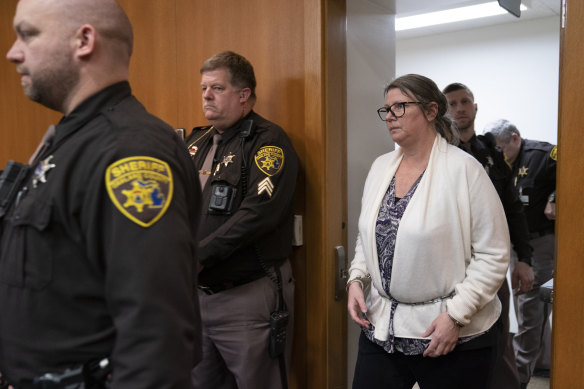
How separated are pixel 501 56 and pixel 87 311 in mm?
4797

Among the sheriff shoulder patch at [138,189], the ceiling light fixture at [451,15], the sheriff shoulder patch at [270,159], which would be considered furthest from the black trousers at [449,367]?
the ceiling light fixture at [451,15]

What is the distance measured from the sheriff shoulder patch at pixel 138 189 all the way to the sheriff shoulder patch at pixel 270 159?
1.03 meters

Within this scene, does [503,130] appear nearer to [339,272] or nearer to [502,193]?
[502,193]

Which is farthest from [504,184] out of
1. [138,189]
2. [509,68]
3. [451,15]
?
[509,68]

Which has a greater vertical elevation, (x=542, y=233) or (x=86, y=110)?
(x=86, y=110)

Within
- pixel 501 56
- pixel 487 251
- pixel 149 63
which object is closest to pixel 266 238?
pixel 487 251

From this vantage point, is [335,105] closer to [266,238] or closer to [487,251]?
Answer: [266,238]

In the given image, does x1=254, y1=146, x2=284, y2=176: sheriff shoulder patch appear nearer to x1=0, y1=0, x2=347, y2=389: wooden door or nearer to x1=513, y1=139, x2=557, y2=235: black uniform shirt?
x1=0, y1=0, x2=347, y2=389: wooden door

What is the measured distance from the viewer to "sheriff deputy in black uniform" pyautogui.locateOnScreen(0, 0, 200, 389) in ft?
2.92

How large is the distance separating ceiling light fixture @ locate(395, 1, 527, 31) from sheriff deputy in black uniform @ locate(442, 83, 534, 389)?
1.99 m

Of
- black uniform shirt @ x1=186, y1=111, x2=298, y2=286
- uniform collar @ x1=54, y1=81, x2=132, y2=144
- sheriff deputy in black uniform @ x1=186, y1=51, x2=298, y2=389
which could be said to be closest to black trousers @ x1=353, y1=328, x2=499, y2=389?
sheriff deputy in black uniform @ x1=186, y1=51, x2=298, y2=389

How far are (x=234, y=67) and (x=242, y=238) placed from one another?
2.42 feet

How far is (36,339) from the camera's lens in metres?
0.96

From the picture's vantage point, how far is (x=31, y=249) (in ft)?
3.14
